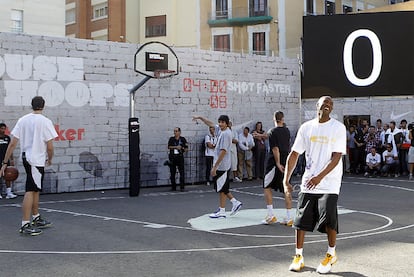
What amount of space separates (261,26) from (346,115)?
76.4 feet

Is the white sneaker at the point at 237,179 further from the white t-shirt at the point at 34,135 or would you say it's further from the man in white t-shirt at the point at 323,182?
the man in white t-shirt at the point at 323,182

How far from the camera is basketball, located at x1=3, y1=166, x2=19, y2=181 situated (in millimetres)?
13148

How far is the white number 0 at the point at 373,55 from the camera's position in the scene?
21016 millimetres

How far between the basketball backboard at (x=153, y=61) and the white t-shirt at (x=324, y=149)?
941 centimetres

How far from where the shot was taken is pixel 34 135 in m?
9.02

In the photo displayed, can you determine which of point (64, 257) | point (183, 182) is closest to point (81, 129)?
point (183, 182)

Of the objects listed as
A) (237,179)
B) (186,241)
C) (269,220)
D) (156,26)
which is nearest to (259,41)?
(156,26)

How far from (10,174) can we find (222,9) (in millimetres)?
34801

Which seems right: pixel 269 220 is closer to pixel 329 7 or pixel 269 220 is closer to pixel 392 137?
pixel 392 137

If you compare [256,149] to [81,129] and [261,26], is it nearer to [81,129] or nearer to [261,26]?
[81,129]

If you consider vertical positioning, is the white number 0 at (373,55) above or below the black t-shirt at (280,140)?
above

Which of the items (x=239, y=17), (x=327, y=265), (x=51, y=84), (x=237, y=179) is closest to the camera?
(x=327, y=265)

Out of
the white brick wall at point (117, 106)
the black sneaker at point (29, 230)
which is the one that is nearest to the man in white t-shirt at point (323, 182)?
the black sneaker at point (29, 230)

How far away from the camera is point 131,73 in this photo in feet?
54.4
